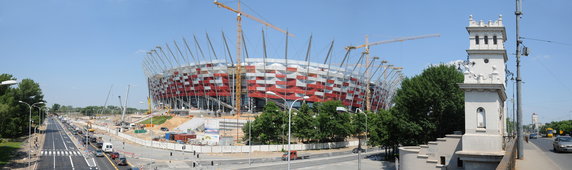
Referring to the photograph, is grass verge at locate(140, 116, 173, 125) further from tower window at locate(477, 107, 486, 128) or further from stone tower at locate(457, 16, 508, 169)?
tower window at locate(477, 107, 486, 128)

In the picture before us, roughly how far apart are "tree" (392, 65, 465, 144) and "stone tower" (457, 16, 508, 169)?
2113cm

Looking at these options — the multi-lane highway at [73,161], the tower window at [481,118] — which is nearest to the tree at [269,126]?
the multi-lane highway at [73,161]

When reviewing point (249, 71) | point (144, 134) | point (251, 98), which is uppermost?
point (249, 71)

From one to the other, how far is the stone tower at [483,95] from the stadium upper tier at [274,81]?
109 m

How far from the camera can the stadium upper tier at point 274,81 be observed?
456ft

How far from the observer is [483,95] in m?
26.2

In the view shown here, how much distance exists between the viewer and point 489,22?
2805cm

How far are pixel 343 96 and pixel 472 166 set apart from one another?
396ft

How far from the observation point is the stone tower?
2550 centimetres

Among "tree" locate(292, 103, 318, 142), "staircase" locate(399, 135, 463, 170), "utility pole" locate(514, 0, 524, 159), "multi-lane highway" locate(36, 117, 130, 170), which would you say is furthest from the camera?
"tree" locate(292, 103, 318, 142)

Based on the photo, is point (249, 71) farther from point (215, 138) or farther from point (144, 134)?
point (215, 138)

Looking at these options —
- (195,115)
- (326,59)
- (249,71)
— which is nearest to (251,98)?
(249,71)

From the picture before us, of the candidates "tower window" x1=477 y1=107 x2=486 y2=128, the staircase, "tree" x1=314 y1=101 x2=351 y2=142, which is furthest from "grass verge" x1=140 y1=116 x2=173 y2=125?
"tower window" x1=477 y1=107 x2=486 y2=128

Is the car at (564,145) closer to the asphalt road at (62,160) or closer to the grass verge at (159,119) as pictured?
the asphalt road at (62,160)
